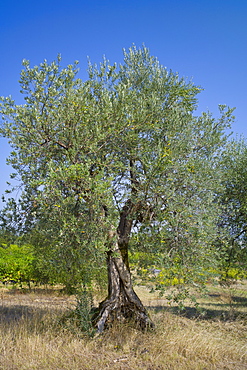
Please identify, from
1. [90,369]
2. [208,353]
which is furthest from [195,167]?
[90,369]

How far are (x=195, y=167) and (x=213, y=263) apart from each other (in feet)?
8.81

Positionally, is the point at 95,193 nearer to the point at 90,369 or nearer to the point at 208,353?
the point at 90,369

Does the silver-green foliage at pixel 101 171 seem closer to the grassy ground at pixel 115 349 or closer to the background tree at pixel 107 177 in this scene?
the background tree at pixel 107 177

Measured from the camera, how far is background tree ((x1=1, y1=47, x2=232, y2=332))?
25.7ft

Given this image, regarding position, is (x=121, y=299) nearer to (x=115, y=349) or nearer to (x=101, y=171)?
(x=115, y=349)

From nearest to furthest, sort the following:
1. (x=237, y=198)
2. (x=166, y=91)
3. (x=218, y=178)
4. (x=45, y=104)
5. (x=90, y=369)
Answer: (x=90, y=369), (x=45, y=104), (x=218, y=178), (x=166, y=91), (x=237, y=198)

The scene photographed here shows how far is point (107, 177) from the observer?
8.02 metres

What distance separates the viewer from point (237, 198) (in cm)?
1330

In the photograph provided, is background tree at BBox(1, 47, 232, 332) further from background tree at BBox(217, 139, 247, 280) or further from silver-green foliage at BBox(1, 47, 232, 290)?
background tree at BBox(217, 139, 247, 280)

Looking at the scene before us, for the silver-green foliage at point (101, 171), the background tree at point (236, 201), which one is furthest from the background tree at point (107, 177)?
the background tree at point (236, 201)

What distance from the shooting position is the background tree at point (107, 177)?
25.7 feet

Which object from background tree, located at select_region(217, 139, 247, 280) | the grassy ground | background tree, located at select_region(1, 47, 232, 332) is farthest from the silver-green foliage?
background tree, located at select_region(217, 139, 247, 280)

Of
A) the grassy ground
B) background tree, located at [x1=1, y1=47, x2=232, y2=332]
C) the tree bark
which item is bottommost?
the grassy ground

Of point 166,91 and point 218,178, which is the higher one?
point 166,91
